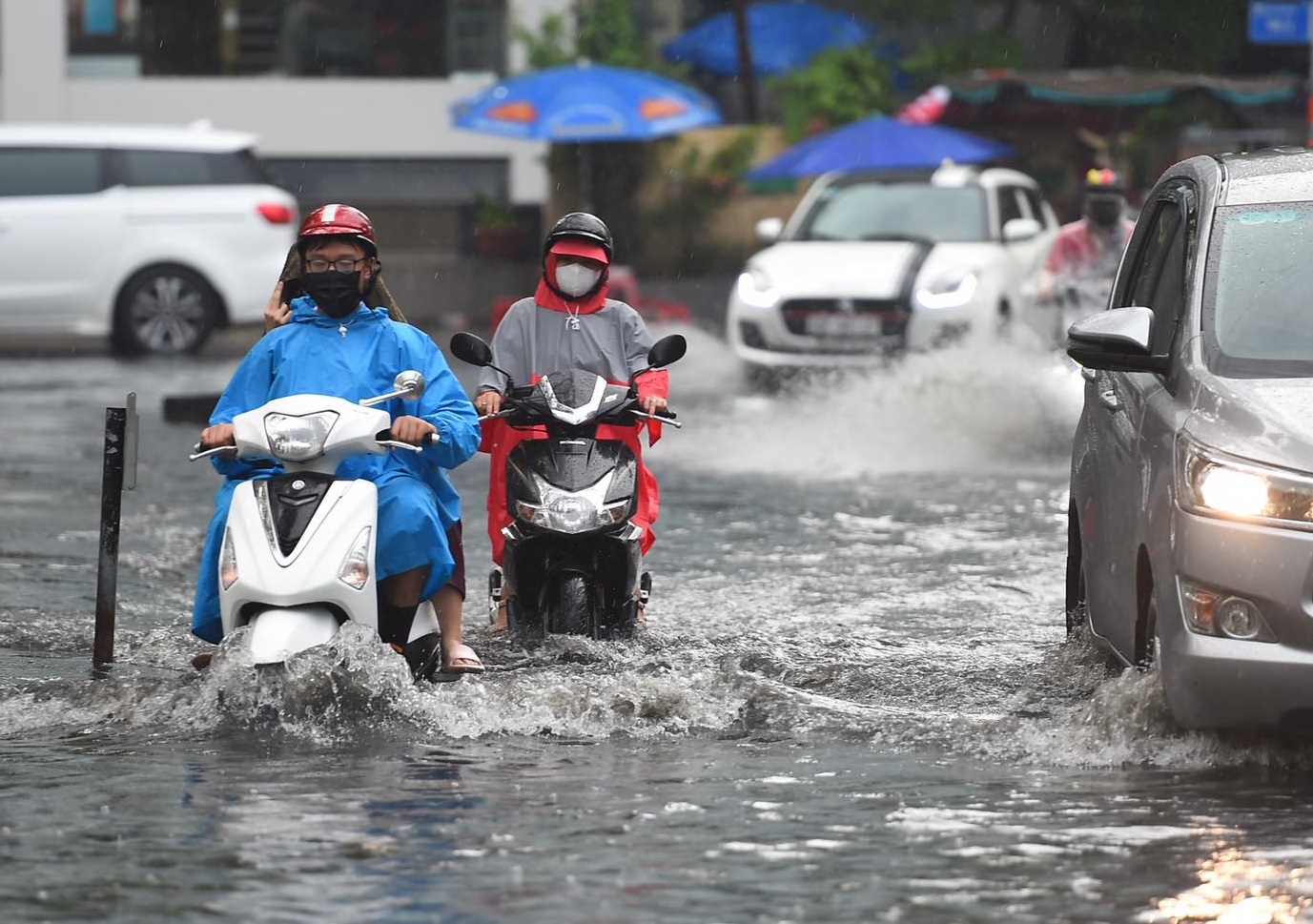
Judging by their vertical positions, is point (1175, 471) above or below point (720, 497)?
above

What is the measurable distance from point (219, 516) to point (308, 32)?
84.6ft

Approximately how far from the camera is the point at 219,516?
7730 mm

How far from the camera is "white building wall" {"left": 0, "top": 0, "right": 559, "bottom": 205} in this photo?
3184 centimetres

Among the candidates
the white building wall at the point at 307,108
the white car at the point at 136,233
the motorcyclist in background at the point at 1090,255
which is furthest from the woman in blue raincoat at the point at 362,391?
the white building wall at the point at 307,108

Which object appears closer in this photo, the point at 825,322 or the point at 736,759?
the point at 736,759

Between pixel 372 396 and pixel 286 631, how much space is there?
2.95 ft

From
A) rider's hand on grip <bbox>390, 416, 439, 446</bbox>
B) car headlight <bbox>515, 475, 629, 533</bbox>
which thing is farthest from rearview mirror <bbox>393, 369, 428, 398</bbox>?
car headlight <bbox>515, 475, 629, 533</bbox>

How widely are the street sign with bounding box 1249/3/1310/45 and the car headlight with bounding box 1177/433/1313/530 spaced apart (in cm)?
1531

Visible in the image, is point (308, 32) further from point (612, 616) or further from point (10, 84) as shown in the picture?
point (612, 616)

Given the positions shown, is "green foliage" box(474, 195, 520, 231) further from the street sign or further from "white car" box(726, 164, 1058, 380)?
the street sign

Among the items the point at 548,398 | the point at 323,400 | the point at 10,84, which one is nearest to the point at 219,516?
the point at 323,400

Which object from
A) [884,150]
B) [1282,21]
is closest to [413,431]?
[1282,21]

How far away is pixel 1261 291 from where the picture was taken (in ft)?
24.0

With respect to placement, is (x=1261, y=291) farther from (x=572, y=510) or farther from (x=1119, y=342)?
(x=572, y=510)
